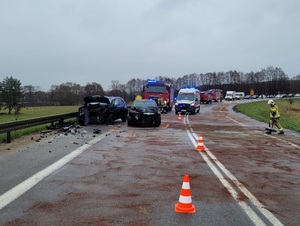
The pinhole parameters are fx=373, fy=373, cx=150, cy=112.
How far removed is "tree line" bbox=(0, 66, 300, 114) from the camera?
10531 centimetres

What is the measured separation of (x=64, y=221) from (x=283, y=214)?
3.05 meters

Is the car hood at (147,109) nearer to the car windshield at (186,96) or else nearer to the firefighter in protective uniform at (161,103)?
the firefighter in protective uniform at (161,103)

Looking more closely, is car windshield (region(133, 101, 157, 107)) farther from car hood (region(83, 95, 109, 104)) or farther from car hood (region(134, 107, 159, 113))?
car hood (region(83, 95, 109, 104))

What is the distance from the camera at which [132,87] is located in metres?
161

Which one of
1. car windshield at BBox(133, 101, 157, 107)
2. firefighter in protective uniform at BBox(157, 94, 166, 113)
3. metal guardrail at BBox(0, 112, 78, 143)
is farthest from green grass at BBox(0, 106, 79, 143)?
firefighter in protective uniform at BBox(157, 94, 166, 113)

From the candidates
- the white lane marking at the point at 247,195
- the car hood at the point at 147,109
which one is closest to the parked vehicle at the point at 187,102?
the car hood at the point at 147,109

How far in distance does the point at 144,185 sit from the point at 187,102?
29999 millimetres

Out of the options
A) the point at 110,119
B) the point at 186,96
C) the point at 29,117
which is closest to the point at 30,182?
the point at 110,119

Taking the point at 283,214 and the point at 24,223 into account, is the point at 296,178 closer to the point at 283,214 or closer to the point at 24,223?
the point at 283,214

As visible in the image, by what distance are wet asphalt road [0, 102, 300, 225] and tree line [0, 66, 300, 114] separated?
88.1m

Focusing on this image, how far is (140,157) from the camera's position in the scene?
33.3ft

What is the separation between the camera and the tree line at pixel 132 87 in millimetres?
105312

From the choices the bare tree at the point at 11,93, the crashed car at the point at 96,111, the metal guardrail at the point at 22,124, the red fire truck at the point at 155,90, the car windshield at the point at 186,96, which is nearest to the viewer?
the metal guardrail at the point at 22,124

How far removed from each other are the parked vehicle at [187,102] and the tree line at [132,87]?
60722mm
